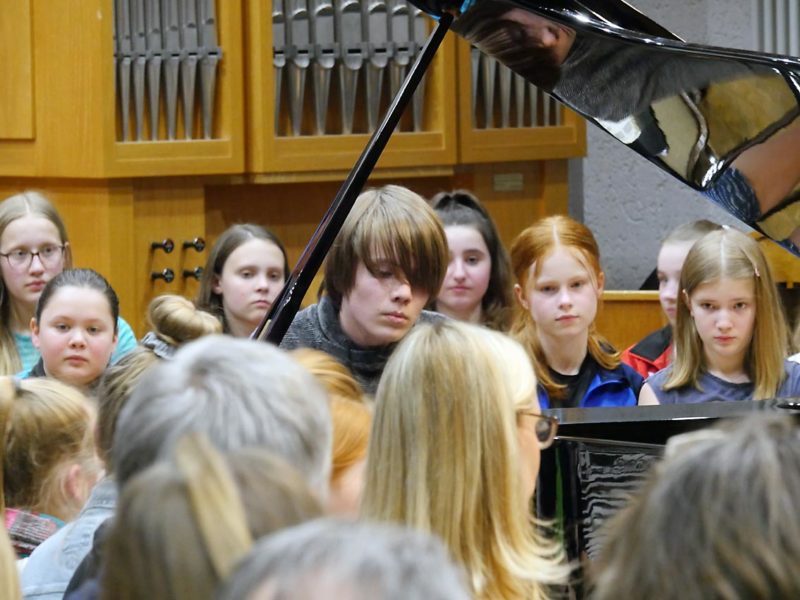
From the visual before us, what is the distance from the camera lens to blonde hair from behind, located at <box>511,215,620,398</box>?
11.0 ft

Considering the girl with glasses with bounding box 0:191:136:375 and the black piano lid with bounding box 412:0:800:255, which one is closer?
the black piano lid with bounding box 412:0:800:255

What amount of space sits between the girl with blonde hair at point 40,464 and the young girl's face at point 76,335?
1.15 meters

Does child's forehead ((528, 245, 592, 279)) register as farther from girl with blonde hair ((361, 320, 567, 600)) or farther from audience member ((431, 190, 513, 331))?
girl with blonde hair ((361, 320, 567, 600))

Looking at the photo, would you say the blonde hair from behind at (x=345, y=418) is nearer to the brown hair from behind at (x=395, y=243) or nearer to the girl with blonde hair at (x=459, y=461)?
the girl with blonde hair at (x=459, y=461)

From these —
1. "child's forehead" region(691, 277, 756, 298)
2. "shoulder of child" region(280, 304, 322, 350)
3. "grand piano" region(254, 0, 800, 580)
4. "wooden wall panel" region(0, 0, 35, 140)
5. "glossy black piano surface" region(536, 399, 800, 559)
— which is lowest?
"glossy black piano surface" region(536, 399, 800, 559)

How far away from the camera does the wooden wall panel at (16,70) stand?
16.6ft

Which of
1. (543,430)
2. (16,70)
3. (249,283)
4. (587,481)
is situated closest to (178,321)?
(249,283)

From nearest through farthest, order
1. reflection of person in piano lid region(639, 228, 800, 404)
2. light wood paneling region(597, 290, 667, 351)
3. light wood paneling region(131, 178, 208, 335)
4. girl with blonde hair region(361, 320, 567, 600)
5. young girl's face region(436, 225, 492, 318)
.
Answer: girl with blonde hair region(361, 320, 567, 600)
reflection of person in piano lid region(639, 228, 800, 404)
young girl's face region(436, 225, 492, 318)
light wood paneling region(597, 290, 667, 351)
light wood paneling region(131, 178, 208, 335)

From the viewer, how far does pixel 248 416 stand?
3.75 ft

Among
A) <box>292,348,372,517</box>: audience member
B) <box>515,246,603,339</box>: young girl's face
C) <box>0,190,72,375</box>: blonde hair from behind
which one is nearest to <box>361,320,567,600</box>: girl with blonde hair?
<box>292,348,372,517</box>: audience member

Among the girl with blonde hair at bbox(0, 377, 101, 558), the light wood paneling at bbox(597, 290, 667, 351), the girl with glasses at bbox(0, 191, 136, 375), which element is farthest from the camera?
the light wood paneling at bbox(597, 290, 667, 351)

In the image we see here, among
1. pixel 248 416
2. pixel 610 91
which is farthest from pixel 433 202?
pixel 248 416

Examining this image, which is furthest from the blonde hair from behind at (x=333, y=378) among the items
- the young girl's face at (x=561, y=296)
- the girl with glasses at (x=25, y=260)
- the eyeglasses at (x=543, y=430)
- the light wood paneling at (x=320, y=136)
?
the light wood paneling at (x=320, y=136)

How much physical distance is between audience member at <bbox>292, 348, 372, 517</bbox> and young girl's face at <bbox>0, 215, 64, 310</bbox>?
7.66 feet
